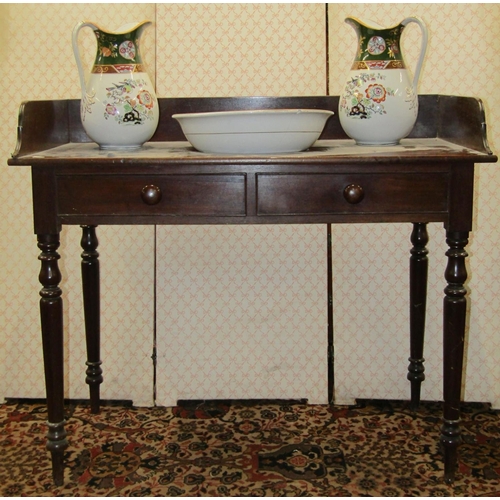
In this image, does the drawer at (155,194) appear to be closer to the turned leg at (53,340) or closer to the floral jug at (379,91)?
the turned leg at (53,340)

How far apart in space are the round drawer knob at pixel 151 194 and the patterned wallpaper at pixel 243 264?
23.5 inches

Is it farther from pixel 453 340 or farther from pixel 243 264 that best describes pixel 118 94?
pixel 453 340

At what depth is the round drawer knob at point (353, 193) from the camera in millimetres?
1489

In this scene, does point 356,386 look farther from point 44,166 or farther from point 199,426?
point 44,166

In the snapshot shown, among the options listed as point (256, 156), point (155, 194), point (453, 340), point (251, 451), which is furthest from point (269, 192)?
point (251, 451)

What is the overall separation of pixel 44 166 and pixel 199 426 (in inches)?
34.3

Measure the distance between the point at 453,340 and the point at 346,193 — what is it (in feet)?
1.38

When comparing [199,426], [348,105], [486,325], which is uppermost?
[348,105]

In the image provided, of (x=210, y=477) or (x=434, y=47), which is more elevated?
(x=434, y=47)

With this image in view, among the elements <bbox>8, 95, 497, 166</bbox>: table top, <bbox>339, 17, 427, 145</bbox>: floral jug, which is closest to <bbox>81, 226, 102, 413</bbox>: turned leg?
<bbox>8, 95, 497, 166</bbox>: table top

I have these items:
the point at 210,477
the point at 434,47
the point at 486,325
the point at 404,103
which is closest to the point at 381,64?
the point at 404,103

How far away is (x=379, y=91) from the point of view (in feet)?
5.38

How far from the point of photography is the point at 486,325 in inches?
82.7

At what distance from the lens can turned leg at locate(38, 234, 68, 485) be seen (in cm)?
156
